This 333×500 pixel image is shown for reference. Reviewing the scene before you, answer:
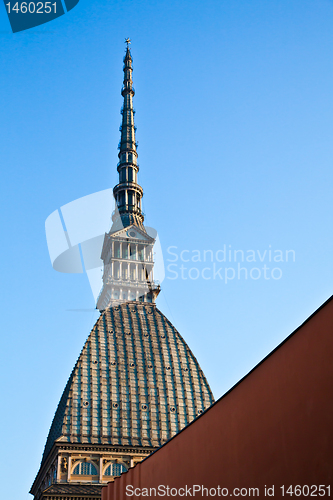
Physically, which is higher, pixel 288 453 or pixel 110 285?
pixel 110 285

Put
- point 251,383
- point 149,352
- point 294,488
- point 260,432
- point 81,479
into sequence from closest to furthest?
point 294,488
point 260,432
point 251,383
point 81,479
point 149,352

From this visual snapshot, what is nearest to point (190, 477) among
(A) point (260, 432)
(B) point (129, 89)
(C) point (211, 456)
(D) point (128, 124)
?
(C) point (211, 456)

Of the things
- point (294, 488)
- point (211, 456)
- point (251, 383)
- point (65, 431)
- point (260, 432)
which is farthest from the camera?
point (65, 431)

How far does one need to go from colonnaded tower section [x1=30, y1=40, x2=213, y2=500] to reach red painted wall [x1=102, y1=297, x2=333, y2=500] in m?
43.6

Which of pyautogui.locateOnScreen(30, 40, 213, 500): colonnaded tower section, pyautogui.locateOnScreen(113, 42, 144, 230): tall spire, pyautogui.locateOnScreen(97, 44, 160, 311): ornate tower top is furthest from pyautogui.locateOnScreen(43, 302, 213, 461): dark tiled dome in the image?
pyautogui.locateOnScreen(113, 42, 144, 230): tall spire

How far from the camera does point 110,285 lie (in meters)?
76.9

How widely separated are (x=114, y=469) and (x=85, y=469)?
10.2ft

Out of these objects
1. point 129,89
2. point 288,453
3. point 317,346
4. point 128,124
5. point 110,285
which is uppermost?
point 129,89

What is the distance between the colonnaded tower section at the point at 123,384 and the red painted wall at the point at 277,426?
43584 mm

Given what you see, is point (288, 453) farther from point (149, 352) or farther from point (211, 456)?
point (149, 352)

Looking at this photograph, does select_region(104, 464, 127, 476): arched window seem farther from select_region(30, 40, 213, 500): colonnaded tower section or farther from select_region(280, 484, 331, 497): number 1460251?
select_region(280, 484, 331, 497): number 1460251

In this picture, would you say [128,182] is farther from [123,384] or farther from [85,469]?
[85,469]

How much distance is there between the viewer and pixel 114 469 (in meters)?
58.3

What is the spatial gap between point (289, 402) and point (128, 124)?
85.0 metres
